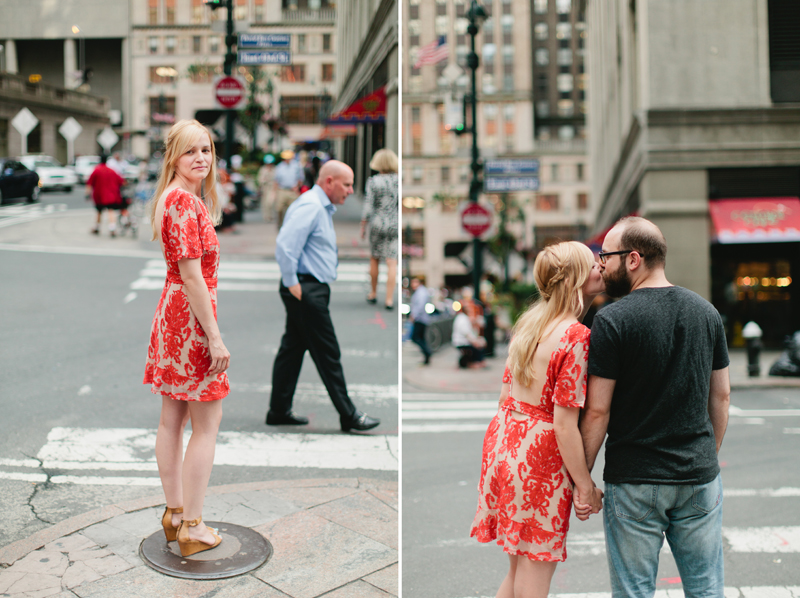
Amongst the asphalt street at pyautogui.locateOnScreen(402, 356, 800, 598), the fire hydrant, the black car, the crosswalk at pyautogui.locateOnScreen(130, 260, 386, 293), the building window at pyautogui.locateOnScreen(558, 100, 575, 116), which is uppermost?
the building window at pyautogui.locateOnScreen(558, 100, 575, 116)

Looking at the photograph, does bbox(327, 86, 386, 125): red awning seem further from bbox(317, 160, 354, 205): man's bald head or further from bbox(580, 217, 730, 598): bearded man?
bbox(580, 217, 730, 598): bearded man

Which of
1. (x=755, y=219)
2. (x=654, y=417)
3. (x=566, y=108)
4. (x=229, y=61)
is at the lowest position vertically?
(x=654, y=417)

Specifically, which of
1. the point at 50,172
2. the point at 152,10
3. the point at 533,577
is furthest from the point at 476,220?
the point at 533,577

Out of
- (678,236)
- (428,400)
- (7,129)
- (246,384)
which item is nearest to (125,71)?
(7,129)

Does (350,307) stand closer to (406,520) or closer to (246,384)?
(246,384)

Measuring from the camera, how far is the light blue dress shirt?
5.66 metres

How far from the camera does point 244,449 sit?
19.4ft

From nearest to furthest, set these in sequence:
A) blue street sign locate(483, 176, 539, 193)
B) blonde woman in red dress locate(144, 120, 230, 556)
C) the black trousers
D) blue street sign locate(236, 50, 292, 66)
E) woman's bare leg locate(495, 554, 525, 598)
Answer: woman's bare leg locate(495, 554, 525, 598) < blonde woman in red dress locate(144, 120, 230, 556) < the black trousers < blue street sign locate(236, 50, 292, 66) < blue street sign locate(483, 176, 539, 193)

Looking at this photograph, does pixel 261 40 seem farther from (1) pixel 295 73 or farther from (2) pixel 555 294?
(2) pixel 555 294

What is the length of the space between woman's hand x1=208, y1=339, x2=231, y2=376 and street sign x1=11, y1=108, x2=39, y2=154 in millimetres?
3522

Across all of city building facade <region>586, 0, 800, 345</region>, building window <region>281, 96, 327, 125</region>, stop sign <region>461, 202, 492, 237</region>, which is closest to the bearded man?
building window <region>281, 96, 327, 125</region>

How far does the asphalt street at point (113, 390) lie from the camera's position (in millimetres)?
5203

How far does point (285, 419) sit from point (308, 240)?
5.20ft

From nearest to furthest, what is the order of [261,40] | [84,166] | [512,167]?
[84,166] → [261,40] → [512,167]
